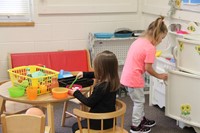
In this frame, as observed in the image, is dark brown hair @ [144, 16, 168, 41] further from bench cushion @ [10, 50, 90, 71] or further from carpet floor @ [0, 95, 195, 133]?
bench cushion @ [10, 50, 90, 71]

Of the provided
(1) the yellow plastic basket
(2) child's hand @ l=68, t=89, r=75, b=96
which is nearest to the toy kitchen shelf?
(1) the yellow plastic basket

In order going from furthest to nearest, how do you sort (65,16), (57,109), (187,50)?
(65,16)
(57,109)
(187,50)

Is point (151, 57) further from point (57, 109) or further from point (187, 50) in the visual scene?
point (57, 109)

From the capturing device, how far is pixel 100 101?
2287mm

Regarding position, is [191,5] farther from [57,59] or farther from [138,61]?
[57,59]

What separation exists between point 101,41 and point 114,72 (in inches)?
73.3

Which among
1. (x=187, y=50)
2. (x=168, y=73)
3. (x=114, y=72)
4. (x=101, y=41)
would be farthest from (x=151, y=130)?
(x=101, y=41)

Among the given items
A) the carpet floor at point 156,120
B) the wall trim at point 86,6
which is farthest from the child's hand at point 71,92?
the wall trim at point 86,6

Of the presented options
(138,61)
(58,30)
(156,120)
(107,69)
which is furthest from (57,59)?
(107,69)

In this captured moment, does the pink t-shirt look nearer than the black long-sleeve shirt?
No

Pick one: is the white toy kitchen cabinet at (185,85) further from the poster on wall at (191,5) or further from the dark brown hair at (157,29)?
the poster on wall at (191,5)

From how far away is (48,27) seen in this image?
3953 millimetres

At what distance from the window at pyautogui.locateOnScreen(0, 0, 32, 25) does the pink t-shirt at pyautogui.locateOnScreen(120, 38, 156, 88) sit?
1.62 meters

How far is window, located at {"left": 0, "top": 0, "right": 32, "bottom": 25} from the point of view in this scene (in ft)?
12.4
